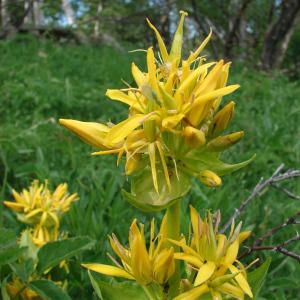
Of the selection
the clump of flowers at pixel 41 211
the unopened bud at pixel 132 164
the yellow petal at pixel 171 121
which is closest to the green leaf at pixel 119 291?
the unopened bud at pixel 132 164

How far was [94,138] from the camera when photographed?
96 cm

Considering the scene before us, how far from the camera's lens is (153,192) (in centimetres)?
96

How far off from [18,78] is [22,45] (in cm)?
287

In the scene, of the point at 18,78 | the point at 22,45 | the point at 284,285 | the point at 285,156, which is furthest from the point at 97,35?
the point at 284,285

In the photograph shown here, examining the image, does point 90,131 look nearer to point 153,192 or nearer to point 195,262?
point 153,192

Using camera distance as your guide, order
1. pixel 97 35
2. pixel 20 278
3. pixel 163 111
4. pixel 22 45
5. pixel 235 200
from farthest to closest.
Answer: pixel 97 35
pixel 22 45
pixel 235 200
pixel 20 278
pixel 163 111

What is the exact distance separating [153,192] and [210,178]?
10 centimetres

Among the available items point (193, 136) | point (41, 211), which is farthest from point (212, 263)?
point (41, 211)

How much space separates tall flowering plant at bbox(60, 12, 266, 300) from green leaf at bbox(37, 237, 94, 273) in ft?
0.88

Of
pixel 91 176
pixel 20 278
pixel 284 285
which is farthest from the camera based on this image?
pixel 91 176

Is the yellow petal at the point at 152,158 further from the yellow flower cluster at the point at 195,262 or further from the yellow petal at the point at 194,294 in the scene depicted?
the yellow petal at the point at 194,294

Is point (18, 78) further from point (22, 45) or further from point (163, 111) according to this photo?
point (163, 111)

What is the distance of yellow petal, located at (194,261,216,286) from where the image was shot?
3.06 feet

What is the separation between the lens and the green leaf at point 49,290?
4.02ft
